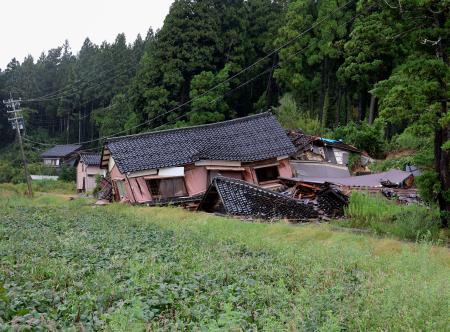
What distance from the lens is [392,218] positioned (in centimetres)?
1359

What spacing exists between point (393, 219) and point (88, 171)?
121ft

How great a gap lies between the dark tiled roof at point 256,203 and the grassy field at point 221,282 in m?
4.36

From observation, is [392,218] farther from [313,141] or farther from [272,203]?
[313,141]

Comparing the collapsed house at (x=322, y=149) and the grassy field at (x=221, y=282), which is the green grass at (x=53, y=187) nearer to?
the collapsed house at (x=322, y=149)

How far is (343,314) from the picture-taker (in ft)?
16.7

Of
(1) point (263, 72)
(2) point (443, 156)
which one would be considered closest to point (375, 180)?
(2) point (443, 156)

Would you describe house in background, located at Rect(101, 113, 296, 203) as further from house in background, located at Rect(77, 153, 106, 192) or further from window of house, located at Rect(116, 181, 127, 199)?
house in background, located at Rect(77, 153, 106, 192)

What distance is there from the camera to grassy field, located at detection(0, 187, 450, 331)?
15.4ft

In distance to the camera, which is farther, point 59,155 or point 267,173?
point 59,155

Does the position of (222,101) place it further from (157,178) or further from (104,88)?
(104,88)

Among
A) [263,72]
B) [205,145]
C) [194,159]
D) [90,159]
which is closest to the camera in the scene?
[194,159]

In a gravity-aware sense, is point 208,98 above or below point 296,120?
above

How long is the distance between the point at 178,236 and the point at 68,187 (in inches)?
1449

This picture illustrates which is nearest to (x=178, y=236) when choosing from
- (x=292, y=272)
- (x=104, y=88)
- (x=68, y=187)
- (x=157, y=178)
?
(x=292, y=272)
